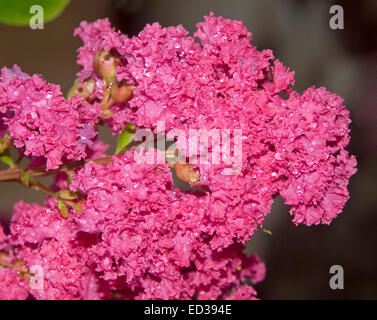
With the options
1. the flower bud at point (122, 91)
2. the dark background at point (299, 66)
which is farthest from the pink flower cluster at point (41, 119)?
the dark background at point (299, 66)

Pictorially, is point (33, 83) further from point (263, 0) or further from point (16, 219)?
point (263, 0)

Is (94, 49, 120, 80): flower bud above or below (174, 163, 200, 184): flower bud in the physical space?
above

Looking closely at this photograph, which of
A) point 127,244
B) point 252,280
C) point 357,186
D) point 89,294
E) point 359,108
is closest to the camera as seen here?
point 127,244

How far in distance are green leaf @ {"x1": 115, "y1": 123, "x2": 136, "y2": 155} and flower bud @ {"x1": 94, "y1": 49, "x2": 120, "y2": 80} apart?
103 millimetres

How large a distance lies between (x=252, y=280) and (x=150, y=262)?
43cm

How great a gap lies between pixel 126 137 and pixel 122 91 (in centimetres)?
9

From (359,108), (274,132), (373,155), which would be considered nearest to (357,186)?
(373,155)

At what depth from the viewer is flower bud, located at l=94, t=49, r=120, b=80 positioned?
0.89 metres

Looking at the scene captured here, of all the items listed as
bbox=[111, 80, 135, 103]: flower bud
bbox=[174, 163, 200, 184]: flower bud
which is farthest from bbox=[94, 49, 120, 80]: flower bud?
bbox=[174, 163, 200, 184]: flower bud

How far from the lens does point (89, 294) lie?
0.92 m

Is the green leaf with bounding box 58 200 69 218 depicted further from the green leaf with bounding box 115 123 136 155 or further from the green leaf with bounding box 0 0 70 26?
the green leaf with bounding box 0 0 70 26

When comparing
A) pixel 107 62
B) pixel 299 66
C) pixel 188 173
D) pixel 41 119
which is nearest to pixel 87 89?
pixel 107 62

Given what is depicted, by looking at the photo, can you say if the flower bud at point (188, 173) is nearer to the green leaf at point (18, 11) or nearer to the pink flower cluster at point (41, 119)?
the pink flower cluster at point (41, 119)

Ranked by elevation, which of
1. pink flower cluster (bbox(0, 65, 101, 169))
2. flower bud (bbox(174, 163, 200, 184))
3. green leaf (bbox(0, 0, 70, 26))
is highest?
green leaf (bbox(0, 0, 70, 26))
